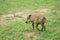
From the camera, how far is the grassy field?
1057 centimetres

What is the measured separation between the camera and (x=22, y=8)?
17.3 metres

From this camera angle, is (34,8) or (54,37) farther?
(34,8)

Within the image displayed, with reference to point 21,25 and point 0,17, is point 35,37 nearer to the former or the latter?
point 21,25

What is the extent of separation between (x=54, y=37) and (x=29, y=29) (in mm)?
1762

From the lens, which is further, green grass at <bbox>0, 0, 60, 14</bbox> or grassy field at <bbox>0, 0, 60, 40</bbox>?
green grass at <bbox>0, 0, 60, 14</bbox>

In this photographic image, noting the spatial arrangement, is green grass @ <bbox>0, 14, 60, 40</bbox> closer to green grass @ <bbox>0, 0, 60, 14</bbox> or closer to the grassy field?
the grassy field

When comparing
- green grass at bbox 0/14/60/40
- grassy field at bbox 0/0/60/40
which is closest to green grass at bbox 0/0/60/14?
grassy field at bbox 0/0/60/40

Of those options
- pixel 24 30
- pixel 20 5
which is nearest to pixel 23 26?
pixel 24 30

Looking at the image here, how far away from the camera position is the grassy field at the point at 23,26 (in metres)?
10.6

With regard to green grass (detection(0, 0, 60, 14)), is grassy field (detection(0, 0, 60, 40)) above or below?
below

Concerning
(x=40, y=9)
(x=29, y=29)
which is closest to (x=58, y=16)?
(x=40, y=9)

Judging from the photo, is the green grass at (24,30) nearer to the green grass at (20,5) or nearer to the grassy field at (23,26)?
the grassy field at (23,26)

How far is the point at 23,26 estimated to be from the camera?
1233 cm

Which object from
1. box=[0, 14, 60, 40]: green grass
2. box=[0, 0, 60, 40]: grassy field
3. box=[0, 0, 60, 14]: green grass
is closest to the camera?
box=[0, 14, 60, 40]: green grass
